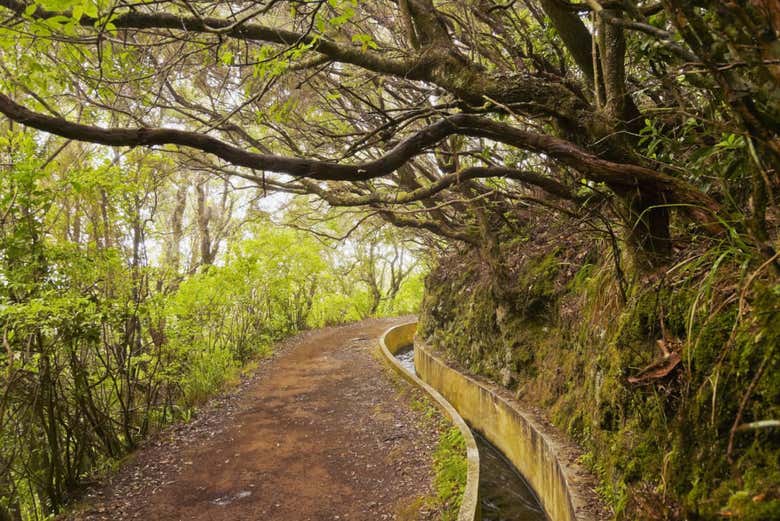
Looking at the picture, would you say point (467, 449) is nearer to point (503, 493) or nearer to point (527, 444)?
point (503, 493)

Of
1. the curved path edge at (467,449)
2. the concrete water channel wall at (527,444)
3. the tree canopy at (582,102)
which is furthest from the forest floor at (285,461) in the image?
the tree canopy at (582,102)

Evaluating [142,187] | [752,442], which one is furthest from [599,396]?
Result: [142,187]

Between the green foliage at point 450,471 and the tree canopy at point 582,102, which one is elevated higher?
the tree canopy at point 582,102

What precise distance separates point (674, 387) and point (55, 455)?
22.0 feet

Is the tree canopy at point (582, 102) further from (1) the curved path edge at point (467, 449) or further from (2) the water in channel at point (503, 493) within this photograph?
(2) the water in channel at point (503, 493)

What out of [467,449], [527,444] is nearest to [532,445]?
[527,444]

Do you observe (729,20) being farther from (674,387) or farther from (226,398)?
(226,398)

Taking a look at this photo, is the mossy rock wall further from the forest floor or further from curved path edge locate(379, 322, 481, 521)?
the forest floor

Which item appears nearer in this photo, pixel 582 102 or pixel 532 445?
pixel 582 102

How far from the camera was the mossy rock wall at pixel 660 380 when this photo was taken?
2.46 metres

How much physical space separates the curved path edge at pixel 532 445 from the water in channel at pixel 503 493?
0.13 metres

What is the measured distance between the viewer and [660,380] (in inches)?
136

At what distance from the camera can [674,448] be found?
10.0 feet

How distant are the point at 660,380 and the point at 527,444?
10.9 feet
